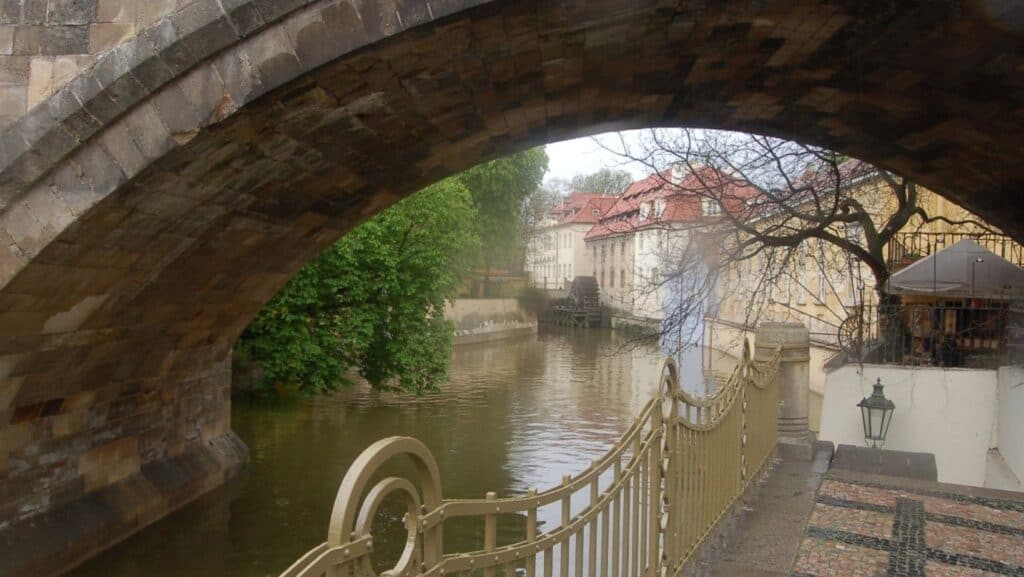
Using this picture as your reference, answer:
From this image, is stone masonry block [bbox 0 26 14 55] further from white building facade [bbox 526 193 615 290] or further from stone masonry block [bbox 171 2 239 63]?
white building facade [bbox 526 193 615 290]

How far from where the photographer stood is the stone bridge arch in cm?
468

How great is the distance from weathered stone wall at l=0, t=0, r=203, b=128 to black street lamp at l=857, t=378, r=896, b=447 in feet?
25.1

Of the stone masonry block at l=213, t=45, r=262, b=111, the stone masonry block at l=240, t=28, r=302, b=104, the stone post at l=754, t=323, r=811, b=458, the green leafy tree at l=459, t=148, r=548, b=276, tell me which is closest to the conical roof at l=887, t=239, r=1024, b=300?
the stone post at l=754, t=323, r=811, b=458

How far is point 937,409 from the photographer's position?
9.88m

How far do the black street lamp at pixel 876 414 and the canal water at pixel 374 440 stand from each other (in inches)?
114

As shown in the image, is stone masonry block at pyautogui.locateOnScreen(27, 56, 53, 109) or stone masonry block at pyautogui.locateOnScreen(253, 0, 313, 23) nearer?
stone masonry block at pyautogui.locateOnScreen(253, 0, 313, 23)

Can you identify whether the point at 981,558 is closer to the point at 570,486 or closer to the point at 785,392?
the point at 785,392

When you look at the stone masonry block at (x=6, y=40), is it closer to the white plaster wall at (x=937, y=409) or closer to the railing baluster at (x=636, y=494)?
the railing baluster at (x=636, y=494)

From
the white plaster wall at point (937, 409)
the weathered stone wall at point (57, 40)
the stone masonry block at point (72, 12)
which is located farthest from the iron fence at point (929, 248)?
the stone masonry block at point (72, 12)

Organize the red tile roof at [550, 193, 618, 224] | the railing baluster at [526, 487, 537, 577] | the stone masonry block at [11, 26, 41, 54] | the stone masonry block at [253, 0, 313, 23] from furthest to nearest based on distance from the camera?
1. the red tile roof at [550, 193, 618, 224]
2. the stone masonry block at [11, 26, 41, 54]
3. the stone masonry block at [253, 0, 313, 23]
4. the railing baluster at [526, 487, 537, 577]

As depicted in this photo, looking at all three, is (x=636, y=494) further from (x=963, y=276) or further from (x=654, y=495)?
(x=963, y=276)

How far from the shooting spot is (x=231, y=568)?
312 inches

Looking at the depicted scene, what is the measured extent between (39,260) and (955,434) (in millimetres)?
9264

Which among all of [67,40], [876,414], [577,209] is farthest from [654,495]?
[577,209]
